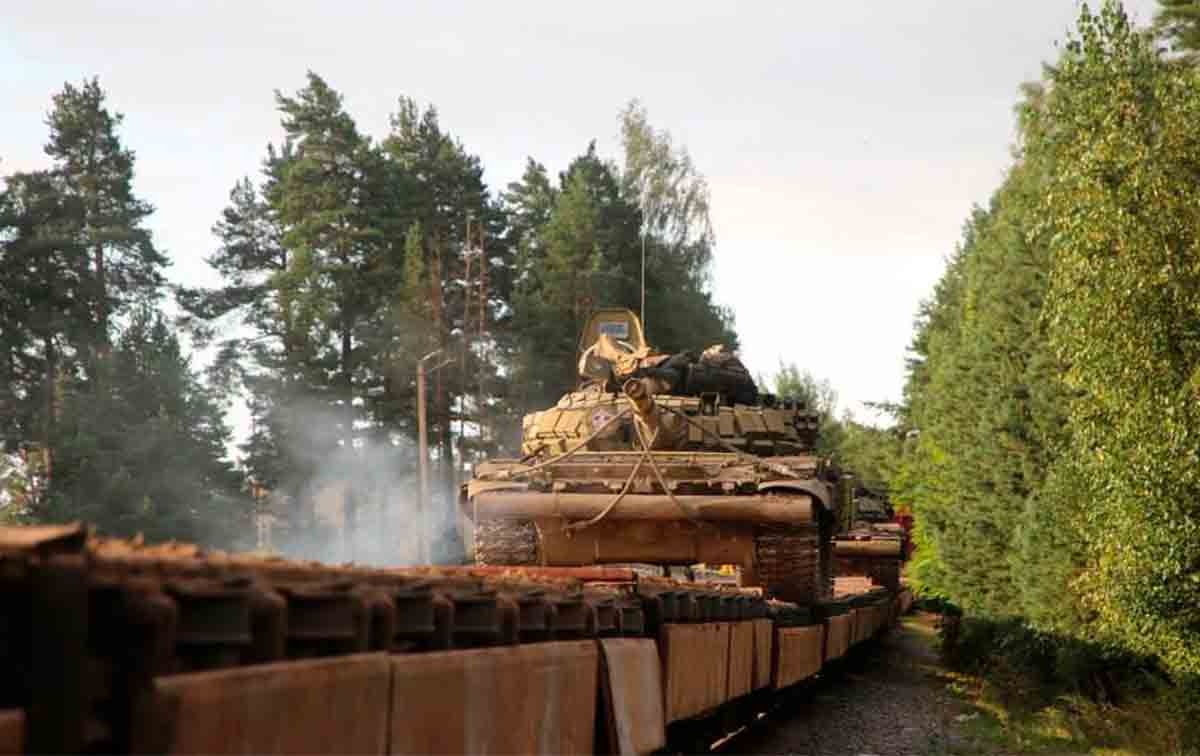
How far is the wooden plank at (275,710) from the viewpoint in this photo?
10.5ft

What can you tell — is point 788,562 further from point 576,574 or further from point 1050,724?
point 576,574

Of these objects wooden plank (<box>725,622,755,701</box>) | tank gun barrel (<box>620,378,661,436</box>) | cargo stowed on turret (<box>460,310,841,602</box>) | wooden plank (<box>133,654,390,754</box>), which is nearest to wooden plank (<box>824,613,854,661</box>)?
cargo stowed on turret (<box>460,310,841,602</box>)

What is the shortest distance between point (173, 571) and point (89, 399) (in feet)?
116

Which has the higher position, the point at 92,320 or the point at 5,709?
the point at 92,320

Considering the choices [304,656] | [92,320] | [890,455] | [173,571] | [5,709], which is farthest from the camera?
[890,455]

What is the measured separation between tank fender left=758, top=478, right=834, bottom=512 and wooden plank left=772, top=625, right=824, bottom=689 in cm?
110

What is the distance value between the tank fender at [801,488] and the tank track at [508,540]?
218 cm

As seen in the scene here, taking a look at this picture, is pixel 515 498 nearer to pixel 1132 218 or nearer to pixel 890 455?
pixel 1132 218

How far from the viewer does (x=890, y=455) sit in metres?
67.5

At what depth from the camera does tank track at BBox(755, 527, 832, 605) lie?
15055 millimetres

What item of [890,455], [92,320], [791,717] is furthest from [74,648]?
[890,455]

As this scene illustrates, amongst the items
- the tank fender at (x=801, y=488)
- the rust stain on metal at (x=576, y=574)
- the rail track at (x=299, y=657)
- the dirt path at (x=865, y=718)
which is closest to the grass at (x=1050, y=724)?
the dirt path at (x=865, y=718)

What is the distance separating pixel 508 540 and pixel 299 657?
11.6 meters

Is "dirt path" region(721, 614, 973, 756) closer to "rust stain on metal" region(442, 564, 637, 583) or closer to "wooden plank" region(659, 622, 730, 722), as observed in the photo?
"wooden plank" region(659, 622, 730, 722)
